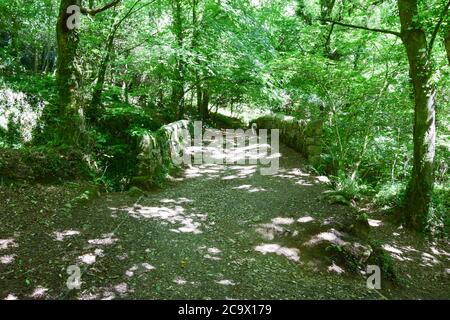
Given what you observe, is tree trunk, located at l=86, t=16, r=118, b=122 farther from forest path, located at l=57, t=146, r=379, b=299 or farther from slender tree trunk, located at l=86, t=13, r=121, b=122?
forest path, located at l=57, t=146, r=379, b=299

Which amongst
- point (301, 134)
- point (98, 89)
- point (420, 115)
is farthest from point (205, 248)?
point (301, 134)

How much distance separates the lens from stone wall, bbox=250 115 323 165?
35.5 ft

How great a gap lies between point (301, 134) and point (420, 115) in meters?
5.14

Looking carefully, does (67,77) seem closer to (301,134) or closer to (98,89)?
(98,89)

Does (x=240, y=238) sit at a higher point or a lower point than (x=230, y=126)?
lower

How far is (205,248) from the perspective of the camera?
5297 millimetres

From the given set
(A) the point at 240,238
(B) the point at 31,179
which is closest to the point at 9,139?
(B) the point at 31,179

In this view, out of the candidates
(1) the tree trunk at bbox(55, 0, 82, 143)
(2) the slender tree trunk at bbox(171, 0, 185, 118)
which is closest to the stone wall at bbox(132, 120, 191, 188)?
(1) the tree trunk at bbox(55, 0, 82, 143)

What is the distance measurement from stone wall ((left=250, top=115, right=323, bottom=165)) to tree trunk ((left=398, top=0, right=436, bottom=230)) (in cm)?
330

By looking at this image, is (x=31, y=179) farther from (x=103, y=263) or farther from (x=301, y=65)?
(x=301, y=65)

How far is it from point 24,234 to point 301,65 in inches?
300
